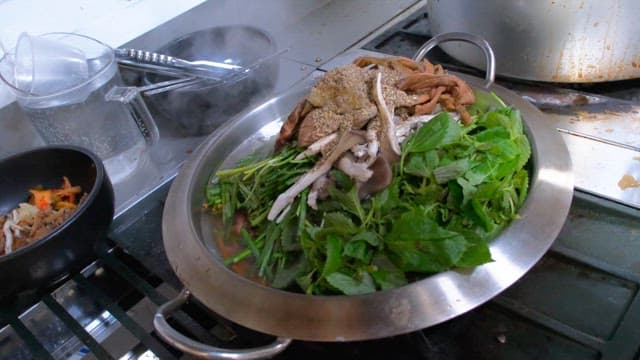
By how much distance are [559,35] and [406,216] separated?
1.52ft

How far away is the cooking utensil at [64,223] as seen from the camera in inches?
25.8

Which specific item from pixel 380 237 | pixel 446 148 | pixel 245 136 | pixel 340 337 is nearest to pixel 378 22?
pixel 245 136

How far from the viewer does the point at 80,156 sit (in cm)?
78

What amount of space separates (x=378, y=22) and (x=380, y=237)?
2.56 feet

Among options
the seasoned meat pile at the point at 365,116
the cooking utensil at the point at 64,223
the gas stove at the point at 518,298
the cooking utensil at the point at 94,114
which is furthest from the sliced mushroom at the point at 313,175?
the cooking utensil at the point at 94,114

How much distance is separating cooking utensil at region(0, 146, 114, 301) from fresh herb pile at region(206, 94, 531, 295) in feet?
0.64

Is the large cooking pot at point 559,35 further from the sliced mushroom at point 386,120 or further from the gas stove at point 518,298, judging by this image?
the sliced mushroom at point 386,120

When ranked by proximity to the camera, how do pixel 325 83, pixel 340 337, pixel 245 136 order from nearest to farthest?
pixel 340 337, pixel 325 83, pixel 245 136

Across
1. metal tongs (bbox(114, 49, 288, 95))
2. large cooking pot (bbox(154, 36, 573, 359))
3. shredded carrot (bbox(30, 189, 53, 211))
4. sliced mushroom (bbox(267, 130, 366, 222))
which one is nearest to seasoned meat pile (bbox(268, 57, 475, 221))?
sliced mushroom (bbox(267, 130, 366, 222))

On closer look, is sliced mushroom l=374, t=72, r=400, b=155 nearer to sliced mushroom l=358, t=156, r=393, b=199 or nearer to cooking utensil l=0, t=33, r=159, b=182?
sliced mushroom l=358, t=156, r=393, b=199

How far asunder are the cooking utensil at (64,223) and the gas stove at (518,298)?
0.05 metres

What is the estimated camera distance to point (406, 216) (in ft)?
1.79

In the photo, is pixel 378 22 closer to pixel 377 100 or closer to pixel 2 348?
pixel 377 100

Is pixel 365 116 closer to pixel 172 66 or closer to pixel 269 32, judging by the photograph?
pixel 172 66
